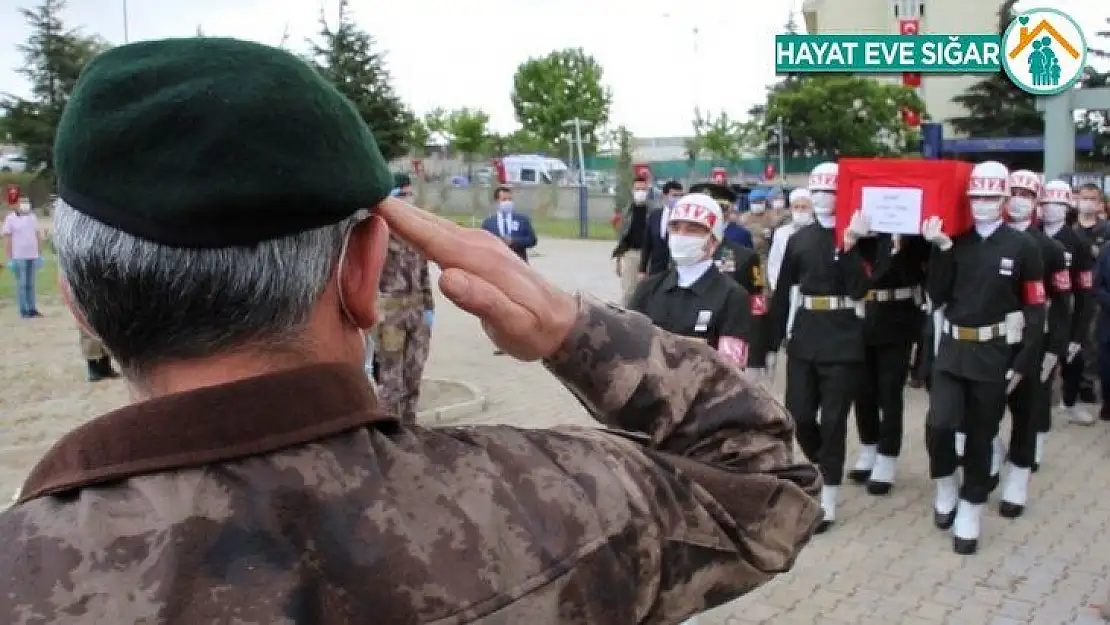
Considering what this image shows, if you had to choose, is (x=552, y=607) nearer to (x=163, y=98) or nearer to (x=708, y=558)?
(x=708, y=558)

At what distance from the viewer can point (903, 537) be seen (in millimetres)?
6121

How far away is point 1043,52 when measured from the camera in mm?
14414

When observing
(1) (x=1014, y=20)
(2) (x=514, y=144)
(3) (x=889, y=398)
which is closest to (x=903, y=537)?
(3) (x=889, y=398)

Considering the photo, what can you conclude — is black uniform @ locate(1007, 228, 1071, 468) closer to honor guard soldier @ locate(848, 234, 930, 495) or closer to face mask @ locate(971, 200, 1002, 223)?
face mask @ locate(971, 200, 1002, 223)

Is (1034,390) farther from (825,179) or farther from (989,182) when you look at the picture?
(825,179)

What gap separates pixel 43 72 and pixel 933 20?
138 ft

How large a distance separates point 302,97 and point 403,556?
0.47 m

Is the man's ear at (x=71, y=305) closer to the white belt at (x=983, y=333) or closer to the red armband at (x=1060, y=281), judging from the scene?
the white belt at (x=983, y=333)

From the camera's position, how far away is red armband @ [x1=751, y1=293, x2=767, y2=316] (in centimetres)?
720

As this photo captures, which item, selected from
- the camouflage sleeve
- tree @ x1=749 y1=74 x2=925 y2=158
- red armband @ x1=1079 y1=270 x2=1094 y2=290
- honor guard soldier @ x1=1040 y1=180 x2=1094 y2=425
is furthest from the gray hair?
tree @ x1=749 y1=74 x2=925 y2=158

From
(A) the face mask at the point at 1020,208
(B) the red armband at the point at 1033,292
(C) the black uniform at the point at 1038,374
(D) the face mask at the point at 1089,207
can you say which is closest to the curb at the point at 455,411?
(C) the black uniform at the point at 1038,374

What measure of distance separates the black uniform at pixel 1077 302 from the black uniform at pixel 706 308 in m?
3.27

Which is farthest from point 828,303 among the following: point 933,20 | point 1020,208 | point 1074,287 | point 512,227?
point 933,20

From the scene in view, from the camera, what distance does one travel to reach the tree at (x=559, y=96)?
6712cm
